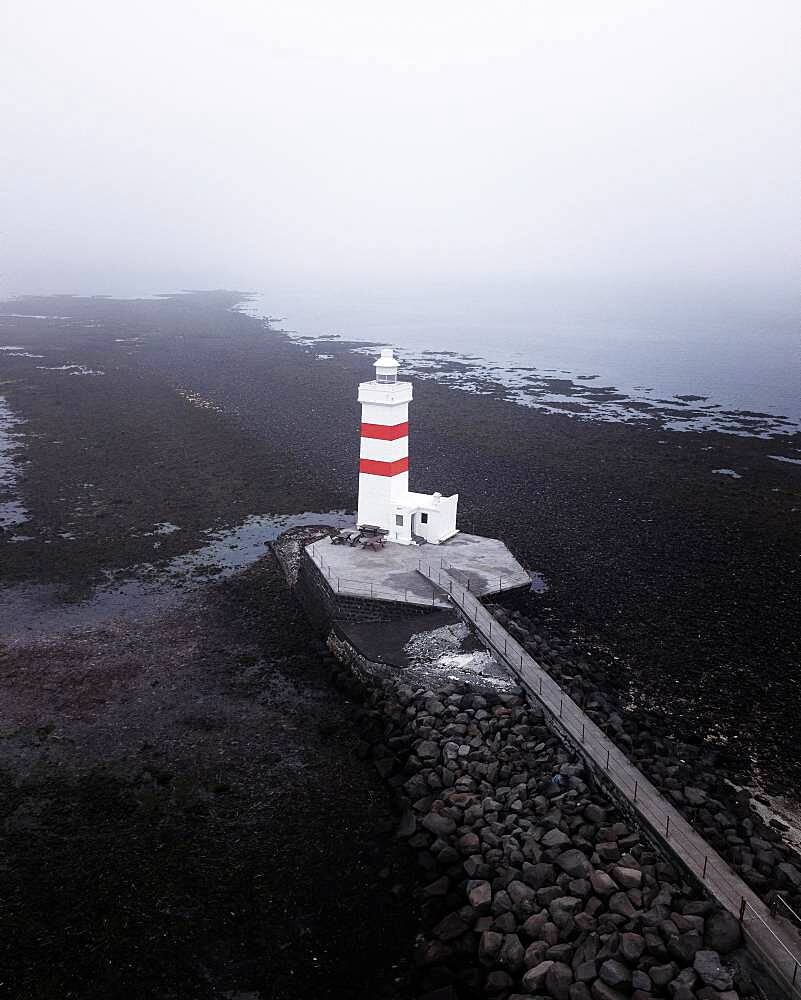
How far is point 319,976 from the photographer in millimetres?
11039

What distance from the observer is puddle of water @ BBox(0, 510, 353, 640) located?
21.3 metres

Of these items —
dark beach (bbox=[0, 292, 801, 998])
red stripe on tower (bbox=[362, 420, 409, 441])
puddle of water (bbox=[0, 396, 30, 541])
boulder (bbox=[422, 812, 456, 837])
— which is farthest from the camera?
puddle of water (bbox=[0, 396, 30, 541])

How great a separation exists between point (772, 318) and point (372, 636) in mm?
160382

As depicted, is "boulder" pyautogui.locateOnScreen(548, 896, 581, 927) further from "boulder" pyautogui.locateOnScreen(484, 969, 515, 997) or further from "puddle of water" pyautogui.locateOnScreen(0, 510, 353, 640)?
"puddle of water" pyautogui.locateOnScreen(0, 510, 353, 640)

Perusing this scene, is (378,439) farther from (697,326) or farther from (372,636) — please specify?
(697,326)

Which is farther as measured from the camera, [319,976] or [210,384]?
[210,384]

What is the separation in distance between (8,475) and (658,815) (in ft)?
105

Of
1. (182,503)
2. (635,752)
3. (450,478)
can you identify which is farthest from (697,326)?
(635,752)

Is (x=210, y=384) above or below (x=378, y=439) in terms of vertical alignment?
below

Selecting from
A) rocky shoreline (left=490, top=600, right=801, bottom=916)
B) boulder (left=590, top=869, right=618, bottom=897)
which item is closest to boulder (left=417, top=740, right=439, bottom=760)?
rocky shoreline (left=490, top=600, right=801, bottom=916)

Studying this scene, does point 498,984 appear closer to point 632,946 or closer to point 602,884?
point 632,946

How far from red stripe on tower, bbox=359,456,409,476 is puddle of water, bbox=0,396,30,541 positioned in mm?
13403

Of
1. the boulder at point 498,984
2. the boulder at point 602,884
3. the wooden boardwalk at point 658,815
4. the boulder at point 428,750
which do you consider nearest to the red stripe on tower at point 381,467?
the wooden boardwalk at point 658,815

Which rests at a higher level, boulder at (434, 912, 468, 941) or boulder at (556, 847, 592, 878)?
boulder at (556, 847, 592, 878)
